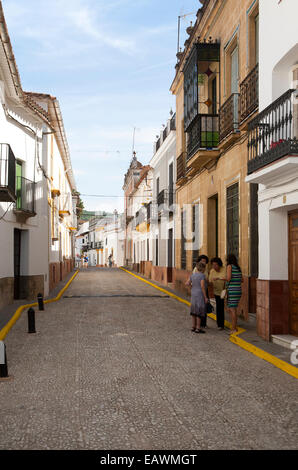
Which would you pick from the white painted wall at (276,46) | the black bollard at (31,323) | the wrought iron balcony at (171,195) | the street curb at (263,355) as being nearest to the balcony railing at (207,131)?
the white painted wall at (276,46)

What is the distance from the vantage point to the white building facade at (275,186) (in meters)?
8.16

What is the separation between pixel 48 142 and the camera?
65.2ft

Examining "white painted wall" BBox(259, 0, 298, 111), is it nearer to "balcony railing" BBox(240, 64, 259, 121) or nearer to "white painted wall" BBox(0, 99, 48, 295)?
"balcony railing" BBox(240, 64, 259, 121)

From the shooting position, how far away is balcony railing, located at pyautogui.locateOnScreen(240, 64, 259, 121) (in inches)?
427

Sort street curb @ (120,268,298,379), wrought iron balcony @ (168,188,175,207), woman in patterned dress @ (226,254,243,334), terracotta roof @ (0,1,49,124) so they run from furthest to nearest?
wrought iron balcony @ (168,188,175,207) < terracotta roof @ (0,1,49,124) < woman in patterned dress @ (226,254,243,334) < street curb @ (120,268,298,379)

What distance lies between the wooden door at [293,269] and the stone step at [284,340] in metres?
0.26

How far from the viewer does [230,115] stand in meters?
12.5

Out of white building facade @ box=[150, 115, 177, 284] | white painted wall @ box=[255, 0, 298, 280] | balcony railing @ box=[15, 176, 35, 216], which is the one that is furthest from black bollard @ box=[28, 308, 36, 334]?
white building facade @ box=[150, 115, 177, 284]

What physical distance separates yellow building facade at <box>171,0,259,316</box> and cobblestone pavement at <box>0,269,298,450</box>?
297cm

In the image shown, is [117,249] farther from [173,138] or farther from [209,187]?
[209,187]

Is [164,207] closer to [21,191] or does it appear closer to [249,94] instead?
[21,191]

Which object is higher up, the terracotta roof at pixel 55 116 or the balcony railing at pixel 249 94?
the terracotta roof at pixel 55 116

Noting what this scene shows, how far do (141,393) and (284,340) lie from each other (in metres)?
3.44

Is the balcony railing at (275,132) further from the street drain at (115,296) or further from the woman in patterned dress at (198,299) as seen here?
the street drain at (115,296)
